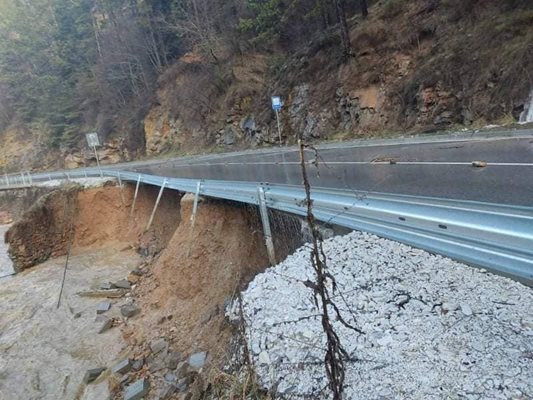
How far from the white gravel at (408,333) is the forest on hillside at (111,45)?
64.1 feet

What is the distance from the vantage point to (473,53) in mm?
13820

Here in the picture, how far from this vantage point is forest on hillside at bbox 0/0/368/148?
26094 mm

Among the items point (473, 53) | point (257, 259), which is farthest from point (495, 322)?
point (473, 53)

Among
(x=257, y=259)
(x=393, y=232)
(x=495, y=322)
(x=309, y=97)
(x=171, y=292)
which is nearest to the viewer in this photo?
(x=495, y=322)

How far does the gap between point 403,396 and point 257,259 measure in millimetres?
4920

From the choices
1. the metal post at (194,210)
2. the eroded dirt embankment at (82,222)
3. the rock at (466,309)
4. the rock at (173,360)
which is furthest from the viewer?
the eroded dirt embankment at (82,222)

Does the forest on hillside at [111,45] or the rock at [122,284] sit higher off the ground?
the forest on hillside at [111,45]

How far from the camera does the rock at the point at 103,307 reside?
30.9ft

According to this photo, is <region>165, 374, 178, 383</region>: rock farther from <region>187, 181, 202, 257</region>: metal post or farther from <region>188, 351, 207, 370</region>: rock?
<region>187, 181, 202, 257</region>: metal post

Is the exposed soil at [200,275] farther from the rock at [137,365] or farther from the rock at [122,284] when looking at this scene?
the rock at [122,284]

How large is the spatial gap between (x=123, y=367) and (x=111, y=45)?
135ft

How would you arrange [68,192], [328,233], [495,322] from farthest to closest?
[68,192], [328,233], [495,322]

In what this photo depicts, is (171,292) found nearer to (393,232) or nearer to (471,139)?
(393,232)

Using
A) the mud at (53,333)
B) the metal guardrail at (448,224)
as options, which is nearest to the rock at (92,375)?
the mud at (53,333)
